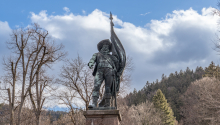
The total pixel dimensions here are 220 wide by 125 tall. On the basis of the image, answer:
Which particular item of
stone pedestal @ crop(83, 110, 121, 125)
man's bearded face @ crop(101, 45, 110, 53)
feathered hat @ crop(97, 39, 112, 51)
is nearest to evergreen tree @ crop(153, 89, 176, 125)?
feathered hat @ crop(97, 39, 112, 51)

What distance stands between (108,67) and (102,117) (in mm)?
1509

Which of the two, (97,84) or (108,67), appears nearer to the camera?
(97,84)

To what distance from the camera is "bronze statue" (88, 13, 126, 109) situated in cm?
579

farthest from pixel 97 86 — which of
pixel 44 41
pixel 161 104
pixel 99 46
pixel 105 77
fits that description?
pixel 161 104

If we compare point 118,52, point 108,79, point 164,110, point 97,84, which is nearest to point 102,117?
point 97,84

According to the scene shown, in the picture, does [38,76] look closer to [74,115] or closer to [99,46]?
[74,115]

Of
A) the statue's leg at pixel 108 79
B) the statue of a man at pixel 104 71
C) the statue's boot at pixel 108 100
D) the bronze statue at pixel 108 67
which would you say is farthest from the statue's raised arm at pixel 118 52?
the statue's boot at pixel 108 100

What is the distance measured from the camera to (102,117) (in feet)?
16.9

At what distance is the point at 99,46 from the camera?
6621 mm

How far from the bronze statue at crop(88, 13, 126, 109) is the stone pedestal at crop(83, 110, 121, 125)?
281mm

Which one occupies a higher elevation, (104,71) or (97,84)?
(104,71)

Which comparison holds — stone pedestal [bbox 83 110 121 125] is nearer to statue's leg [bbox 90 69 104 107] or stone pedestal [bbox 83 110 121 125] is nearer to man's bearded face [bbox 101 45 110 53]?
statue's leg [bbox 90 69 104 107]

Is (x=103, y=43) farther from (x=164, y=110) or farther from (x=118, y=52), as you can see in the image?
(x=164, y=110)

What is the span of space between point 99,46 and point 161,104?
40.0m
